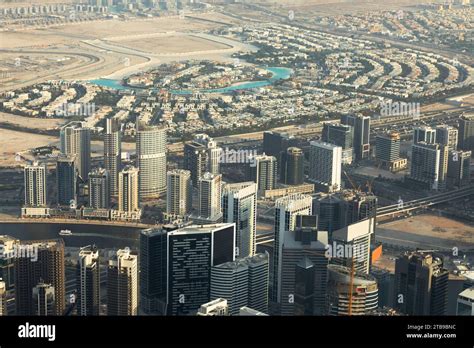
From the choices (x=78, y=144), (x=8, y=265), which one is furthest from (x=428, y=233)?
(x=78, y=144)

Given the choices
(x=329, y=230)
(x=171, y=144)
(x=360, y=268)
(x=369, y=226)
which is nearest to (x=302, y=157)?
(x=171, y=144)

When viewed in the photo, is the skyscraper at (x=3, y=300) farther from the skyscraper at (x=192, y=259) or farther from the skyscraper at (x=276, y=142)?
the skyscraper at (x=276, y=142)

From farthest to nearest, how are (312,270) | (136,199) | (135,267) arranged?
(136,199) → (135,267) → (312,270)

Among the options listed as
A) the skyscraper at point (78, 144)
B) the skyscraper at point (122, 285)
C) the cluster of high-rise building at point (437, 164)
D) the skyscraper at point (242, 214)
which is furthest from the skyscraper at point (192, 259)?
the cluster of high-rise building at point (437, 164)

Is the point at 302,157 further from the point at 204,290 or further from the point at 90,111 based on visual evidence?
the point at 204,290

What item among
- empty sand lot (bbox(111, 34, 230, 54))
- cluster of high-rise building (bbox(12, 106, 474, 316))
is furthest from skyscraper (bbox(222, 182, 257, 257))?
empty sand lot (bbox(111, 34, 230, 54))

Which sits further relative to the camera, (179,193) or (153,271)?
(179,193)

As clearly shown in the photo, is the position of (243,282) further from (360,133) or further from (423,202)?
(360,133)
